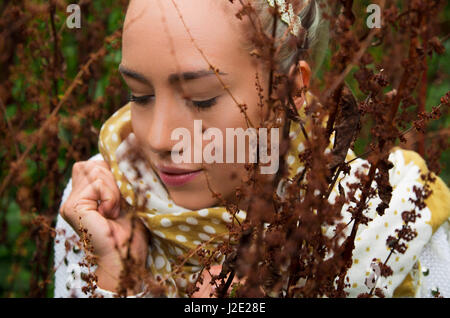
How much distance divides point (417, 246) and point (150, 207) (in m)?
0.68

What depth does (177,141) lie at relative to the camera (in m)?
1.26

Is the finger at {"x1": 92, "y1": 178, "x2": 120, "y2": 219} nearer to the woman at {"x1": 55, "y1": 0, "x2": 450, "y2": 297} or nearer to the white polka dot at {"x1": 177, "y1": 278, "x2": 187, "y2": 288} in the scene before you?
the woman at {"x1": 55, "y1": 0, "x2": 450, "y2": 297}

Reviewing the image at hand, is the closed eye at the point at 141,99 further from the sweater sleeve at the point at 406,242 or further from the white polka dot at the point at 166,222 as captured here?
the sweater sleeve at the point at 406,242

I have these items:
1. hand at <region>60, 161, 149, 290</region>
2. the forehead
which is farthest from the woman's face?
hand at <region>60, 161, 149, 290</region>

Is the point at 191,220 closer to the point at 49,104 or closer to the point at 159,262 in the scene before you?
the point at 159,262

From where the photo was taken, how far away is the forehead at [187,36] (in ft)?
3.98

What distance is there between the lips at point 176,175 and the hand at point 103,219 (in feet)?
0.53

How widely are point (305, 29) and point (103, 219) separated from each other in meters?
0.68

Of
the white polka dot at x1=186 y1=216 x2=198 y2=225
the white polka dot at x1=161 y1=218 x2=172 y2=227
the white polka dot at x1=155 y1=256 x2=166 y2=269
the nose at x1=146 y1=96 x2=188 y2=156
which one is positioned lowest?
the white polka dot at x1=155 y1=256 x2=166 y2=269

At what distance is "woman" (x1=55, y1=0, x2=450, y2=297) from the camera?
4.00ft

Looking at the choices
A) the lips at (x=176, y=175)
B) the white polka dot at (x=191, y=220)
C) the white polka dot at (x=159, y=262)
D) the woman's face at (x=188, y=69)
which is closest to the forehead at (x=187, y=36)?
the woman's face at (x=188, y=69)

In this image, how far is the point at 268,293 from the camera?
0.98 metres

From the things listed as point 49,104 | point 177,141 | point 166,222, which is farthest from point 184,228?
point 49,104
